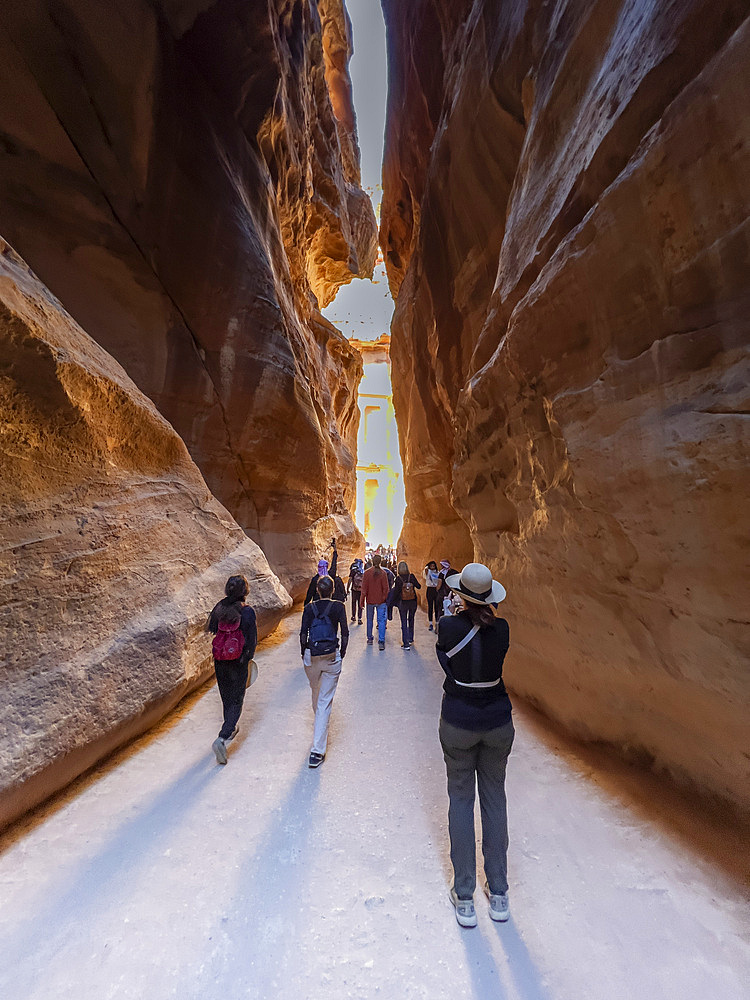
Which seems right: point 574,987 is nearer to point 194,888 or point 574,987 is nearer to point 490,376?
point 194,888

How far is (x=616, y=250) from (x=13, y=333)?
4155 millimetres

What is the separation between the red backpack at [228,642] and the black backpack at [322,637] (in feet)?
1.93

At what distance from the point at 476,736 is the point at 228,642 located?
2.26m

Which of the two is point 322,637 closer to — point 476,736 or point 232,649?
point 232,649

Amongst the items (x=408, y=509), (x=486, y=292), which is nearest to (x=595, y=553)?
(x=486, y=292)

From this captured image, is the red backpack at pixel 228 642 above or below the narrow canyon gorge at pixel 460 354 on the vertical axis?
below

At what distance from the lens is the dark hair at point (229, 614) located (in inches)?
134

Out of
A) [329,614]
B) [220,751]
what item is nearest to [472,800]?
[329,614]

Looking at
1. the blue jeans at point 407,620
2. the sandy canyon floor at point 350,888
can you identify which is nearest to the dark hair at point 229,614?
the sandy canyon floor at point 350,888

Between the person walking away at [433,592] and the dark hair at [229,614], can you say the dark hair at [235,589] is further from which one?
the person walking away at [433,592]

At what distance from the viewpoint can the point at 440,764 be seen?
10.3 feet

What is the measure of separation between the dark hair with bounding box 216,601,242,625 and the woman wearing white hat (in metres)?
2.05

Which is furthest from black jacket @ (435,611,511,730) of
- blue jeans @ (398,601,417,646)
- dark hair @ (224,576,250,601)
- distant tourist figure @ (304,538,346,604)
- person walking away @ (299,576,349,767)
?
blue jeans @ (398,601,417,646)

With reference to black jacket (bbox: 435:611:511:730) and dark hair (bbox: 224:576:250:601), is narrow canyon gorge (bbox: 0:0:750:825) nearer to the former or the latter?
dark hair (bbox: 224:576:250:601)
